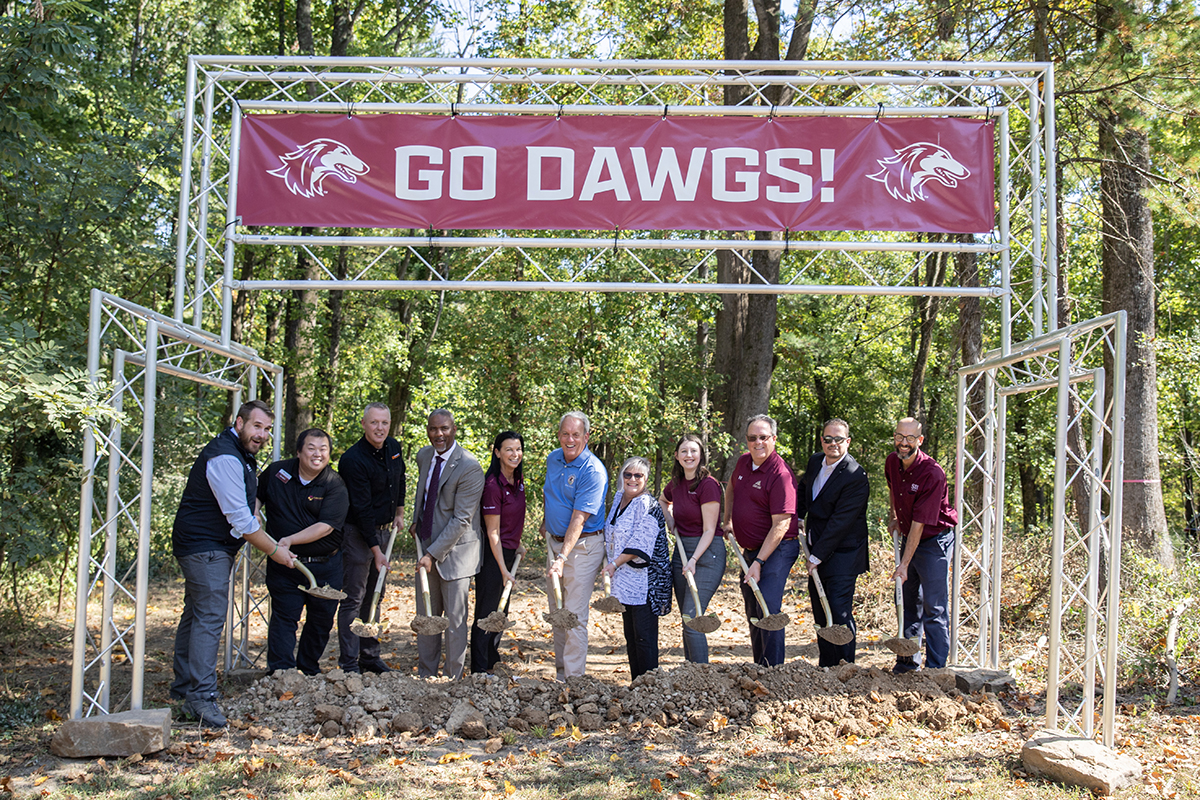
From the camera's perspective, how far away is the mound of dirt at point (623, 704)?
540cm

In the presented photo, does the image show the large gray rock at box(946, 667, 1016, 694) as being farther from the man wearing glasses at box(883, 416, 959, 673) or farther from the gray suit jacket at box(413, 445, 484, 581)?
the gray suit jacket at box(413, 445, 484, 581)

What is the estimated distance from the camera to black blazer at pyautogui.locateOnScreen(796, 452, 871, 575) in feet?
20.3

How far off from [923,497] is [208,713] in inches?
202

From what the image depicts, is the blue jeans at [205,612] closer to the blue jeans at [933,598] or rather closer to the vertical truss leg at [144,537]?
the vertical truss leg at [144,537]

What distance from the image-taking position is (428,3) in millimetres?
17438

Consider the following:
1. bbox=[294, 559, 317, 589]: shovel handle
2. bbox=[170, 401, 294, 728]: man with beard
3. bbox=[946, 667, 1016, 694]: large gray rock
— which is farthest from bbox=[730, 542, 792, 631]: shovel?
bbox=[170, 401, 294, 728]: man with beard

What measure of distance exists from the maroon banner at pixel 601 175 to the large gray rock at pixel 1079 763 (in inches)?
147

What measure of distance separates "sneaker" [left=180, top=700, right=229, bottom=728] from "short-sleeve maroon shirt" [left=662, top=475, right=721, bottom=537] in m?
3.30

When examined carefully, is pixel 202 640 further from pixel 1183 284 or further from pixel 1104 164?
pixel 1183 284

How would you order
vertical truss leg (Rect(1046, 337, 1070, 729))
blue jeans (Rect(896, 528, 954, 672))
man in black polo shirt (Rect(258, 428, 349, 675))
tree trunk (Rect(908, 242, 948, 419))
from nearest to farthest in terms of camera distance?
vertical truss leg (Rect(1046, 337, 1070, 729)), man in black polo shirt (Rect(258, 428, 349, 675)), blue jeans (Rect(896, 528, 954, 672)), tree trunk (Rect(908, 242, 948, 419))

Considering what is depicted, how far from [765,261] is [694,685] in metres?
7.68

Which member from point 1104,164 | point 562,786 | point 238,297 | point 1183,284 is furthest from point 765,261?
point 1183,284

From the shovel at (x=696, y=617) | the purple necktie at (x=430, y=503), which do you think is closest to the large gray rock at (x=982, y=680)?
the shovel at (x=696, y=617)

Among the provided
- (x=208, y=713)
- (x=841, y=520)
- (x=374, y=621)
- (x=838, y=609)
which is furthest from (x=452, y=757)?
(x=841, y=520)
